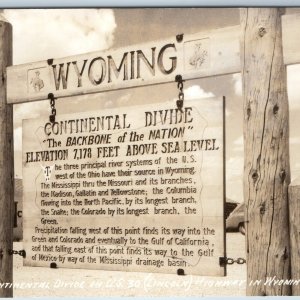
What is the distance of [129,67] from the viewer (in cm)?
409

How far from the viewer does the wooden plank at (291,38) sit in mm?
3676

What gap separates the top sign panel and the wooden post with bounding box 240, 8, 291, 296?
0.16 m

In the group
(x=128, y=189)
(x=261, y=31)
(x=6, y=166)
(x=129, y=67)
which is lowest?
(x=128, y=189)

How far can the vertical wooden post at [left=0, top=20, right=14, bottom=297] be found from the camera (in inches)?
171

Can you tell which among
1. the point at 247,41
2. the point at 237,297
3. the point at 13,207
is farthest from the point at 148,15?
the point at 237,297

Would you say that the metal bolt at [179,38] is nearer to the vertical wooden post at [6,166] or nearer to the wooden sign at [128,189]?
the wooden sign at [128,189]

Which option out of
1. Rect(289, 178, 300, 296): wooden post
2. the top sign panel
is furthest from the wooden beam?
Rect(289, 178, 300, 296): wooden post

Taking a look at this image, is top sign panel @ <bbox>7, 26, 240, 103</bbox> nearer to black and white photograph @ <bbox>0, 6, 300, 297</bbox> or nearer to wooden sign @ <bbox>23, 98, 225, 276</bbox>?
black and white photograph @ <bbox>0, 6, 300, 297</bbox>

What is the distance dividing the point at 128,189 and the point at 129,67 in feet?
2.79

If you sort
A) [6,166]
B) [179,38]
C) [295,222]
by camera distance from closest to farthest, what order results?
[295,222], [179,38], [6,166]

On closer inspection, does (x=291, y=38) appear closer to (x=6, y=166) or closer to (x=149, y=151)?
(x=149, y=151)

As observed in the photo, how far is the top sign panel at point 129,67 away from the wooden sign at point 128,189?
21 centimetres

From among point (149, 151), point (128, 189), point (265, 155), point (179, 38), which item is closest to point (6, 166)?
point (128, 189)

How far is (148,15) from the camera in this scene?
4.16 m
